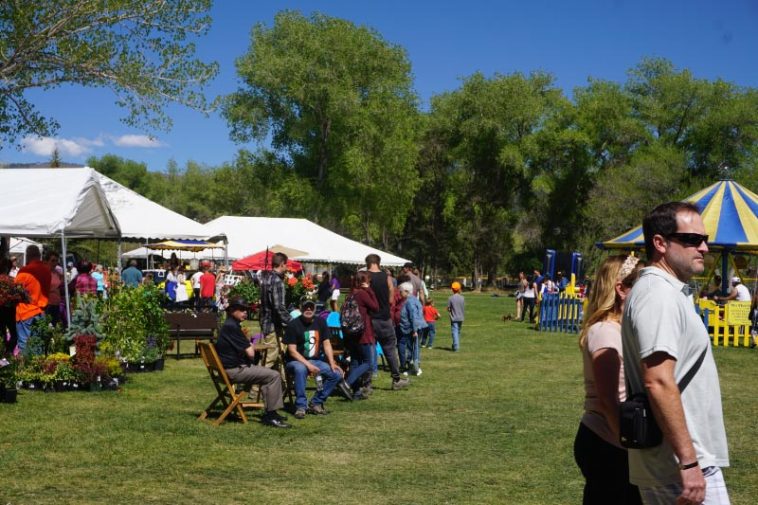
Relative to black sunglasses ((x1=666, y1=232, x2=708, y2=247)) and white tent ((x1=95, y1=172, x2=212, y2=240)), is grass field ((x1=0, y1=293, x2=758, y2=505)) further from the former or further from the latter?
white tent ((x1=95, y1=172, x2=212, y2=240))

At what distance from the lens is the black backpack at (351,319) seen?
12109 mm

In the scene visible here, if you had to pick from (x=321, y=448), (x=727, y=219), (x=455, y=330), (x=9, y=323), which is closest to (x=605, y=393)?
(x=321, y=448)

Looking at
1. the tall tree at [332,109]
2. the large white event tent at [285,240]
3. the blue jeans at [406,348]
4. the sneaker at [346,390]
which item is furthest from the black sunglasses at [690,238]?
the tall tree at [332,109]

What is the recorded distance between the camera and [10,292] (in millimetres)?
11555

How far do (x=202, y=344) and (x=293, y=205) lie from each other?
4212 cm

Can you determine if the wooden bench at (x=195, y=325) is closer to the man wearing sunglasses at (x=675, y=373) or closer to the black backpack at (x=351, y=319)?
the black backpack at (x=351, y=319)

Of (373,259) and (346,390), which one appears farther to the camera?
(373,259)

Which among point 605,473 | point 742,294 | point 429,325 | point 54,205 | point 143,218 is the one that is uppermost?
point 143,218

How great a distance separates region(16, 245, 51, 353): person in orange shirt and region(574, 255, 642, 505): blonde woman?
10.3 metres

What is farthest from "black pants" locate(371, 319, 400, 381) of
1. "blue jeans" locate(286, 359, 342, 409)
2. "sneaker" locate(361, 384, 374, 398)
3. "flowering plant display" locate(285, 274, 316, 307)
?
"flowering plant display" locate(285, 274, 316, 307)

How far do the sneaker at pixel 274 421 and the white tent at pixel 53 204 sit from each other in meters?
5.23

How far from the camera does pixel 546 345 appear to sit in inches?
833

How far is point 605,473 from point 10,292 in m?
9.31

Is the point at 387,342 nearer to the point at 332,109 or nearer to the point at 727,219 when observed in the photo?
the point at 727,219
